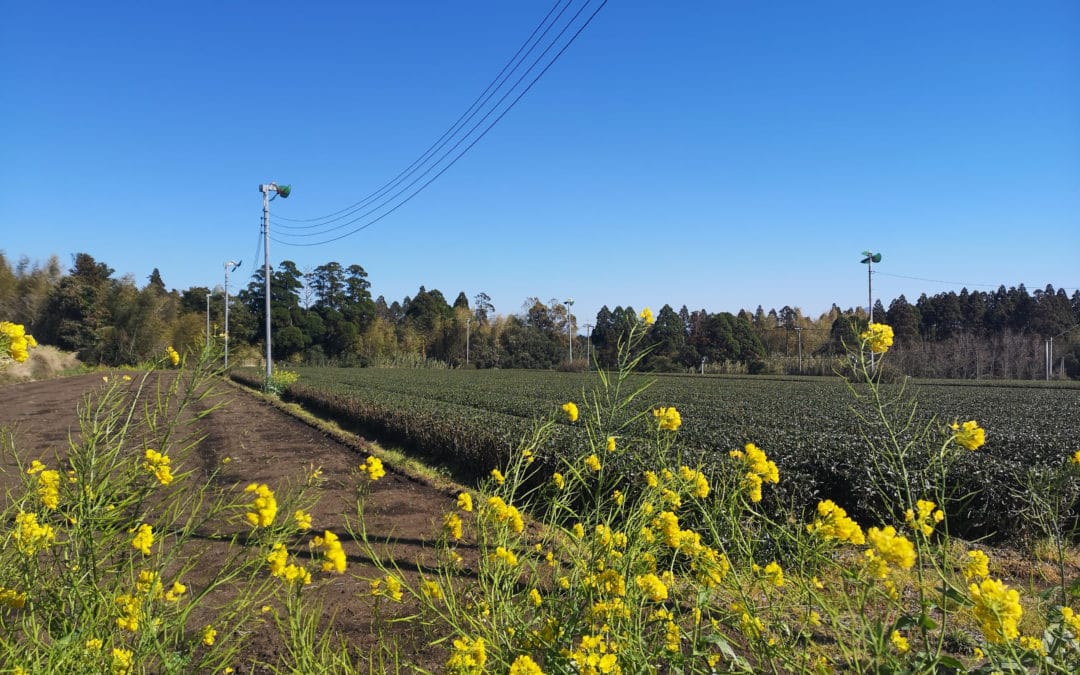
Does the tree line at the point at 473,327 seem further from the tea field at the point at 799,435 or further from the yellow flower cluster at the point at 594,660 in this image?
the yellow flower cluster at the point at 594,660

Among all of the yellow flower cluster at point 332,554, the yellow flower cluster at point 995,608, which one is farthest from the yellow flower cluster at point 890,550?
the yellow flower cluster at point 332,554

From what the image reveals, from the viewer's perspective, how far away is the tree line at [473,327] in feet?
107

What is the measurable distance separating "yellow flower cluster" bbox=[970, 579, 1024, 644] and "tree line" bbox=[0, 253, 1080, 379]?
2004 centimetres

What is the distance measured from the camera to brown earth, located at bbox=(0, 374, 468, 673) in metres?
2.86

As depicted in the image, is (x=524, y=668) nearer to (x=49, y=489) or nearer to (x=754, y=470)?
(x=754, y=470)

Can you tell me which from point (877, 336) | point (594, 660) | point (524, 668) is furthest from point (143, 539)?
point (877, 336)

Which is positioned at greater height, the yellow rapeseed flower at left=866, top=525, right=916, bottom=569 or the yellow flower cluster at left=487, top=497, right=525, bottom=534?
the yellow rapeseed flower at left=866, top=525, right=916, bottom=569

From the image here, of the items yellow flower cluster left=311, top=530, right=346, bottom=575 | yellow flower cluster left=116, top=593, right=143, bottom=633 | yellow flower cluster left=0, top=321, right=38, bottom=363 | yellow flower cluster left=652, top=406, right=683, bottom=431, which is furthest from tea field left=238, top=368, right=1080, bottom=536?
yellow flower cluster left=0, top=321, right=38, bottom=363

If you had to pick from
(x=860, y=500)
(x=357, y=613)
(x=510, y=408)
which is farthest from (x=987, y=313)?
(x=357, y=613)

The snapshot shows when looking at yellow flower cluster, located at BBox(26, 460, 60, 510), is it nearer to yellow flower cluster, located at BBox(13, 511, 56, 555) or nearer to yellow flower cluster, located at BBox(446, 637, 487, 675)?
yellow flower cluster, located at BBox(13, 511, 56, 555)

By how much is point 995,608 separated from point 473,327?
54185 mm

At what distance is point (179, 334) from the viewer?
1255 inches

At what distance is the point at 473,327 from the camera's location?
5472 centimetres

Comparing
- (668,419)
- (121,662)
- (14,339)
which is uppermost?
(14,339)
